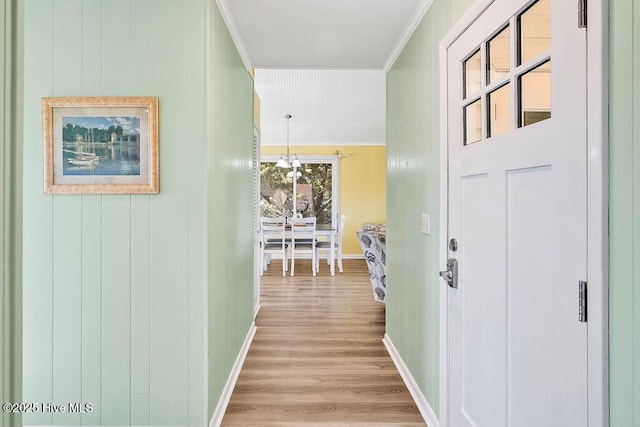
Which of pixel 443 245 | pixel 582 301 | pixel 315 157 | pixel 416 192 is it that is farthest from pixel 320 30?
pixel 315 157

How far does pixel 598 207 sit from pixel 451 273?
0.82 meters

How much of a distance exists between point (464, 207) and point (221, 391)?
165 cm

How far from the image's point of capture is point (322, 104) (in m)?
4.73

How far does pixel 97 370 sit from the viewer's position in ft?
5.51

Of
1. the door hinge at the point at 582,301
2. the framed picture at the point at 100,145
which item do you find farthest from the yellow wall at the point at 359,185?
the door hinge at the point at 582,301

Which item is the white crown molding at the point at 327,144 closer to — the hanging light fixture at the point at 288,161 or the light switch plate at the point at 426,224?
the hanging light fixture at the point at 288,161

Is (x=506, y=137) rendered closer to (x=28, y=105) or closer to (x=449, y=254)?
(x=449, y=254)

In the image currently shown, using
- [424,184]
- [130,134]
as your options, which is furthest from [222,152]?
[424,184]

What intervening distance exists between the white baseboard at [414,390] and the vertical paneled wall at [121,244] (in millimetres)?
1191

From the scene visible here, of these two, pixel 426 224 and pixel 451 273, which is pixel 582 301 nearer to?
pixel 451 273

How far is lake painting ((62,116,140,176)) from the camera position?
1.63 meters

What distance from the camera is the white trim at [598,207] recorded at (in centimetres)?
81
